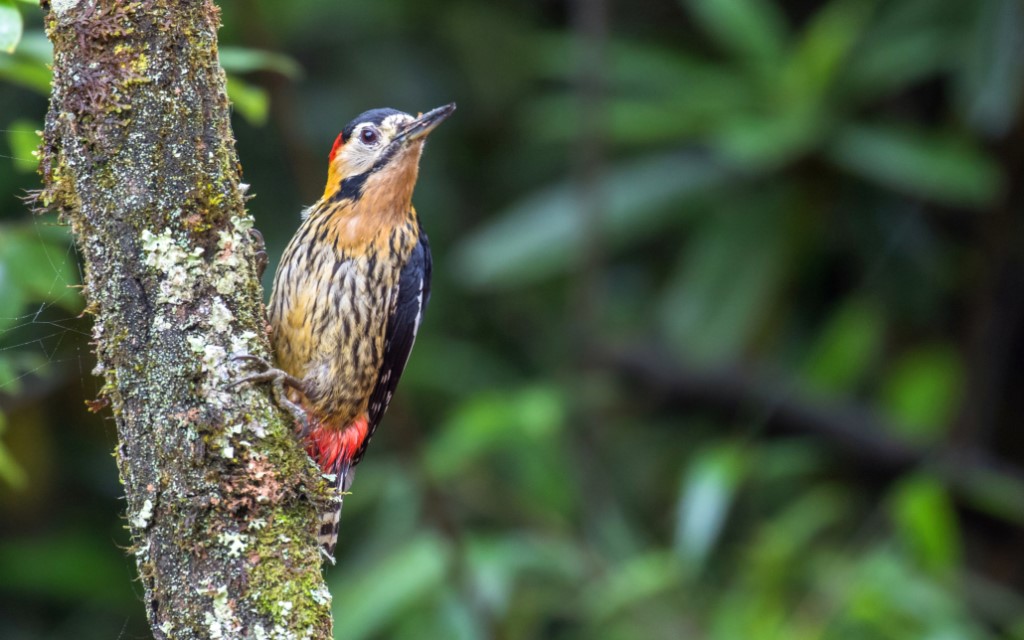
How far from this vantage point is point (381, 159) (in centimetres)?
325

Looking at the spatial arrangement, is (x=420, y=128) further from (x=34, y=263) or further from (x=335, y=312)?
(x=34, y=263)

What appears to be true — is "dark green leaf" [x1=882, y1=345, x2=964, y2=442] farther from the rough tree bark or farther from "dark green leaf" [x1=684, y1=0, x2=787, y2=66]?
the rough tree bark

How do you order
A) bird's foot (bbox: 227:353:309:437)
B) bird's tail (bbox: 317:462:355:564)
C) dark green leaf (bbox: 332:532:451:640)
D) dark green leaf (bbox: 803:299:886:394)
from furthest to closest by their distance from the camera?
dark green leaf (bbox: 803:299:886:394) < dark green leaf (bbox: 332:532:451:640) < bird's tail (bbox: 317:462:355:564) < bird's foot (bbox: 227:353:309:437)

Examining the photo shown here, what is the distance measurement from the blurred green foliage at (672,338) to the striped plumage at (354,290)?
137 cm

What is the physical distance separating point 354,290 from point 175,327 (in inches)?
47.1

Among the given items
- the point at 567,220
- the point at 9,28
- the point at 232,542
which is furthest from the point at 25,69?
the point at 567,220

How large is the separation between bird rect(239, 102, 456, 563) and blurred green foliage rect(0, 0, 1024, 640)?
1378mm

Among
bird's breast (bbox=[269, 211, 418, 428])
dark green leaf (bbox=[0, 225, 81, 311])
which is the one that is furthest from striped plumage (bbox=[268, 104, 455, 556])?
dark green leaf (bbox=[0, 225, 81, 311])

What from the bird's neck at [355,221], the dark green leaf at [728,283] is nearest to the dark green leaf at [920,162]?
the dark green leaf at [728,283]

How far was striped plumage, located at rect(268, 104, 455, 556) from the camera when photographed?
10.1ft

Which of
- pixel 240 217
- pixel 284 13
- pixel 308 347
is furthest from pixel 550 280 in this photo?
pixel 240 217

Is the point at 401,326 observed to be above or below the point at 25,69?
below

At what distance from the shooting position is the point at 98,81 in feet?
6.48

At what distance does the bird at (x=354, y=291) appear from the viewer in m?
Result: 3.08
